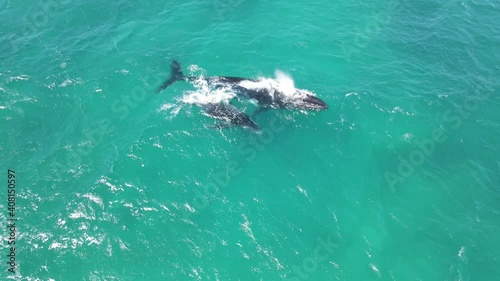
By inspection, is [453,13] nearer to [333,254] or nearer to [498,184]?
[498,184]

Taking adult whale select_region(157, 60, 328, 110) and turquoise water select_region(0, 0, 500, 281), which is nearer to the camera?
turquoise water select_region(0, 0, 500, 281)

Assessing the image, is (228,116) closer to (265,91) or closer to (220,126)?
(220,126)

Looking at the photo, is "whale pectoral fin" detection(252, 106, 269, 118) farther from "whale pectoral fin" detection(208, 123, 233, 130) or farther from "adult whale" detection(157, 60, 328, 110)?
"whale pectoral fin" detection(208, 123, 233, 130)

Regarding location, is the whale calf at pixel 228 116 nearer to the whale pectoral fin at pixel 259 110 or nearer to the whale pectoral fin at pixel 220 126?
the whale pectoral fin at pixel 220 126

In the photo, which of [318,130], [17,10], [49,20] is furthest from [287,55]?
[17,10]

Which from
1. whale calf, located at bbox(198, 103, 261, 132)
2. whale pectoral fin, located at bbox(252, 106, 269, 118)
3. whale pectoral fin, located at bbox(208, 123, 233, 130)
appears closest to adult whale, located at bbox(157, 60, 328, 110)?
whale pectoral fin, located at bbox(252, 106, 269, 118)

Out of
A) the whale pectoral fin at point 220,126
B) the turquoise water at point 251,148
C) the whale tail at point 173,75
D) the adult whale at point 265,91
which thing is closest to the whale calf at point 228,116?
the whale pectoral fin at point 220,126
